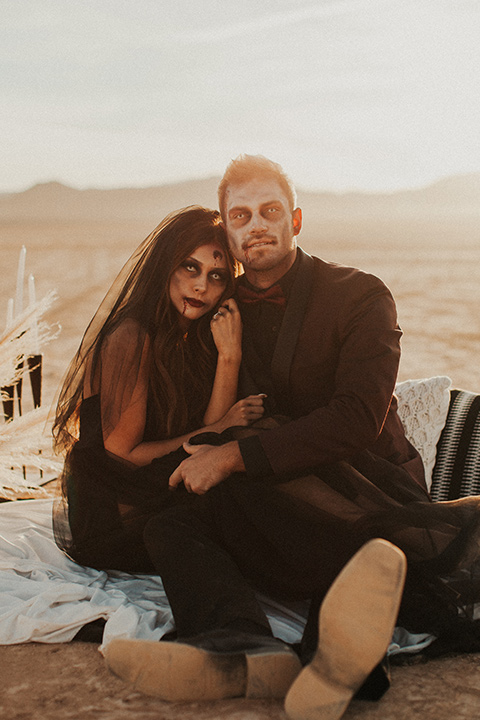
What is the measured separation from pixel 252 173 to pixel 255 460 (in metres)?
1.16

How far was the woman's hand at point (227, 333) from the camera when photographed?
2713 mm

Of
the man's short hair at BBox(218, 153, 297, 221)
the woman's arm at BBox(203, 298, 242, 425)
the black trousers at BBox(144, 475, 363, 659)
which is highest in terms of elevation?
the man's short hair at BBox(218, 153, 297, 221)

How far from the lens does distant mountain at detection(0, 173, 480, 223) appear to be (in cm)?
7212

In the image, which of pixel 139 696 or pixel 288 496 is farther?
pixel 288 496

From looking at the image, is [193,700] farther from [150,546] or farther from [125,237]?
[125,237]

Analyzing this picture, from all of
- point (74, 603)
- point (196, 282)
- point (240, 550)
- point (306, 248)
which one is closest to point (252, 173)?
point (196, 282)

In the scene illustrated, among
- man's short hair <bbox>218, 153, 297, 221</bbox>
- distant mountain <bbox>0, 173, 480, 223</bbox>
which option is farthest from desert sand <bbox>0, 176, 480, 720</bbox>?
man's short hair <bbox>218, 153, 297, 221</bbox>

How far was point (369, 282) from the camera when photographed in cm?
260

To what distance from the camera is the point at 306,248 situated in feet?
104

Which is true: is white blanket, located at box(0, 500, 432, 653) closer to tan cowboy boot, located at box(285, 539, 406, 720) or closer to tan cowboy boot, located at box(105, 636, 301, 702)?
tan cowboy boot, located at box(105, 636, 301, 702)

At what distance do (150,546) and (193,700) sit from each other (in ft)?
1.72

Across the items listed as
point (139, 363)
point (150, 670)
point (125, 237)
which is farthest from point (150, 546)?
point (125, 237)

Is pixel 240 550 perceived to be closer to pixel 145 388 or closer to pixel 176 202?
pixel 145 388

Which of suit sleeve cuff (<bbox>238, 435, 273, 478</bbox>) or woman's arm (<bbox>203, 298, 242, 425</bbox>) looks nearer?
suit sleeve cuff (<bbox>238, 435, 273, 478</bbox>)
